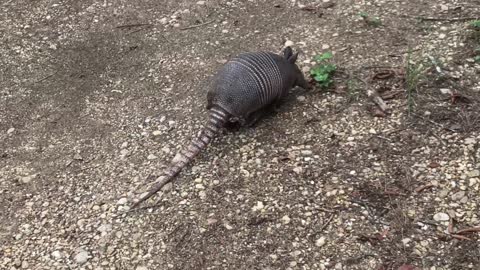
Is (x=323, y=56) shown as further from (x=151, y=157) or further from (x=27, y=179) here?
(x=27, y=179)

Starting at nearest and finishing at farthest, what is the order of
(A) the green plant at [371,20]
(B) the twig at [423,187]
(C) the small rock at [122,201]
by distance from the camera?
(B) the twig at [423,187] → (C) the small rock at [122,201] → (A) the green plant at [371,20]

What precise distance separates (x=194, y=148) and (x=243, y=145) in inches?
19.1

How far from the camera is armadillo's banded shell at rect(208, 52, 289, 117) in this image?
4863 mm

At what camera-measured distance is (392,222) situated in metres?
4.14

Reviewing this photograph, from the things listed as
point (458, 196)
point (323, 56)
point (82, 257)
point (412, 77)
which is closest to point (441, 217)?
point (458, 196)

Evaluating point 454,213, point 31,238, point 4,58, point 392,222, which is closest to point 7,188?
point 31,238

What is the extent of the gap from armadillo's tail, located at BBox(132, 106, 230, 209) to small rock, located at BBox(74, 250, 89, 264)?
56cm

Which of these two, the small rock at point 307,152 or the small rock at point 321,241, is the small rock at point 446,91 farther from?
the small rock at point 321,241

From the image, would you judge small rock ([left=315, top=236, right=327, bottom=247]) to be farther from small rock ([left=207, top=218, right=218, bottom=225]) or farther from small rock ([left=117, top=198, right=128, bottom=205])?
small rock ([left=117, top=198, right=128, bottom=205])

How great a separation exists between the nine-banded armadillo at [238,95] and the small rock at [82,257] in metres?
0.67

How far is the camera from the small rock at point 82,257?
4180 millimetres

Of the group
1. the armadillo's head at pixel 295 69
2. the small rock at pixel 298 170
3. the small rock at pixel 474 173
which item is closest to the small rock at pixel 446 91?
the small rock at pixel 474 173

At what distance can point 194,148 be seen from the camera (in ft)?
15.7

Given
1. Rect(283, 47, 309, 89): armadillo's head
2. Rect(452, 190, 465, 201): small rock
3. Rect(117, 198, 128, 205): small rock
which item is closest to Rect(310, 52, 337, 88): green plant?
Rect(283, 47, 309, 89): armadillo's head
